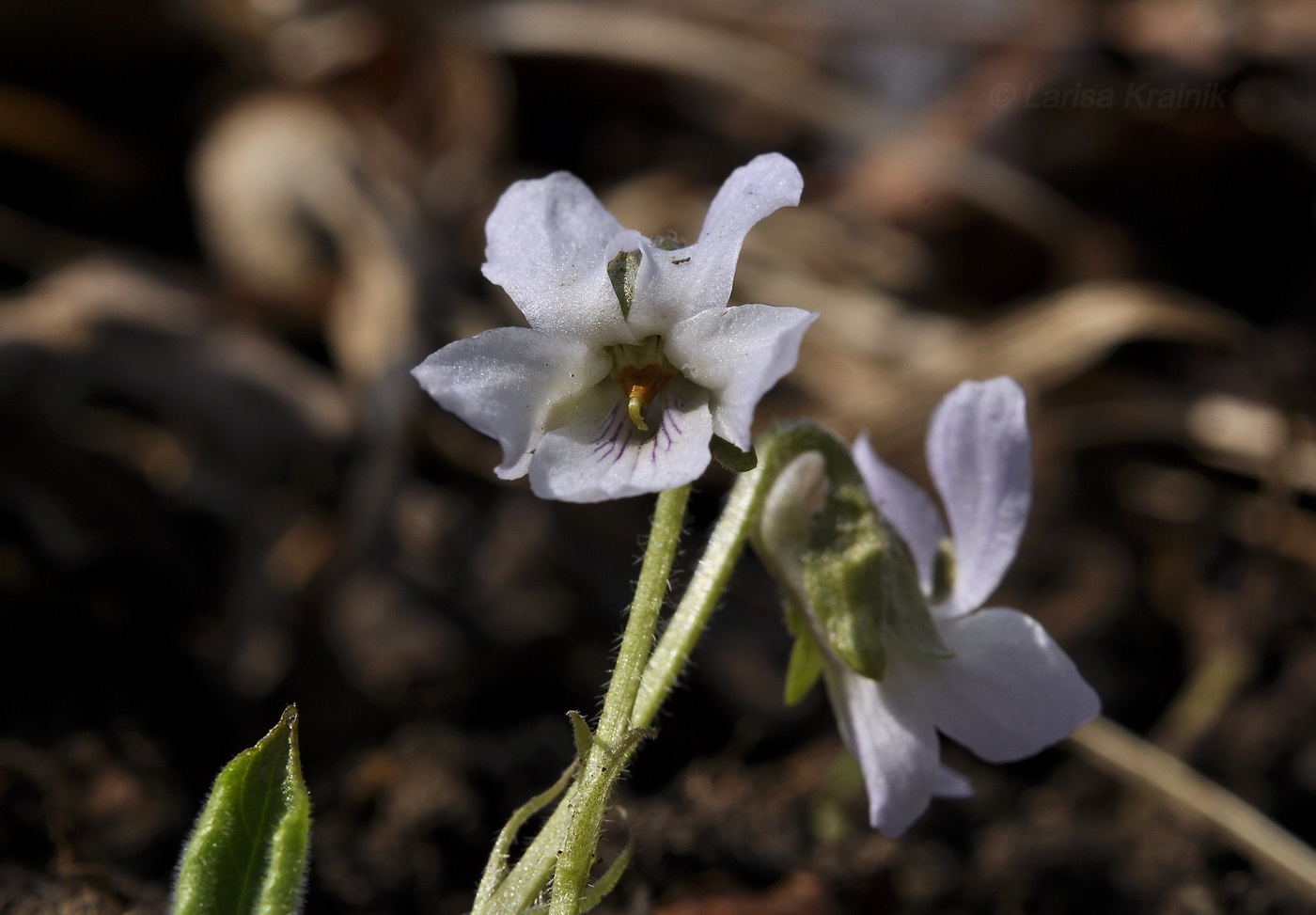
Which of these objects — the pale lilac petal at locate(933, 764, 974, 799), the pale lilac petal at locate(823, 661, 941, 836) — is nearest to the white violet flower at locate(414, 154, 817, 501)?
the pale lilac petal at locate(823, 661, 941, 836)

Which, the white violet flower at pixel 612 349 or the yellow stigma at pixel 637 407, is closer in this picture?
the white violet flower at pixel 612 349

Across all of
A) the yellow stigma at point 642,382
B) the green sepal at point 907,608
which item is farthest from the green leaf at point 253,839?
the green sepal at point 907,608

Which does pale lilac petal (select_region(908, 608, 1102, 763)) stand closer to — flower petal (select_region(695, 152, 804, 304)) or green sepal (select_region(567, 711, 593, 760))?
green sepal (select_region(567, 711, 593, 760))

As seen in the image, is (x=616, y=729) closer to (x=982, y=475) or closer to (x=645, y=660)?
(x=645, y=660)

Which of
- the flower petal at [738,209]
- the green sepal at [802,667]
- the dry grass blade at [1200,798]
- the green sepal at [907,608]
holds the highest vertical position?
the flower petal at [738,209]

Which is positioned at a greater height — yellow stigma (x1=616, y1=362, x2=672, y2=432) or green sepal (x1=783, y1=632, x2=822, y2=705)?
yellow stigma (x1=616, y1=362, x2=672, y2=432)
